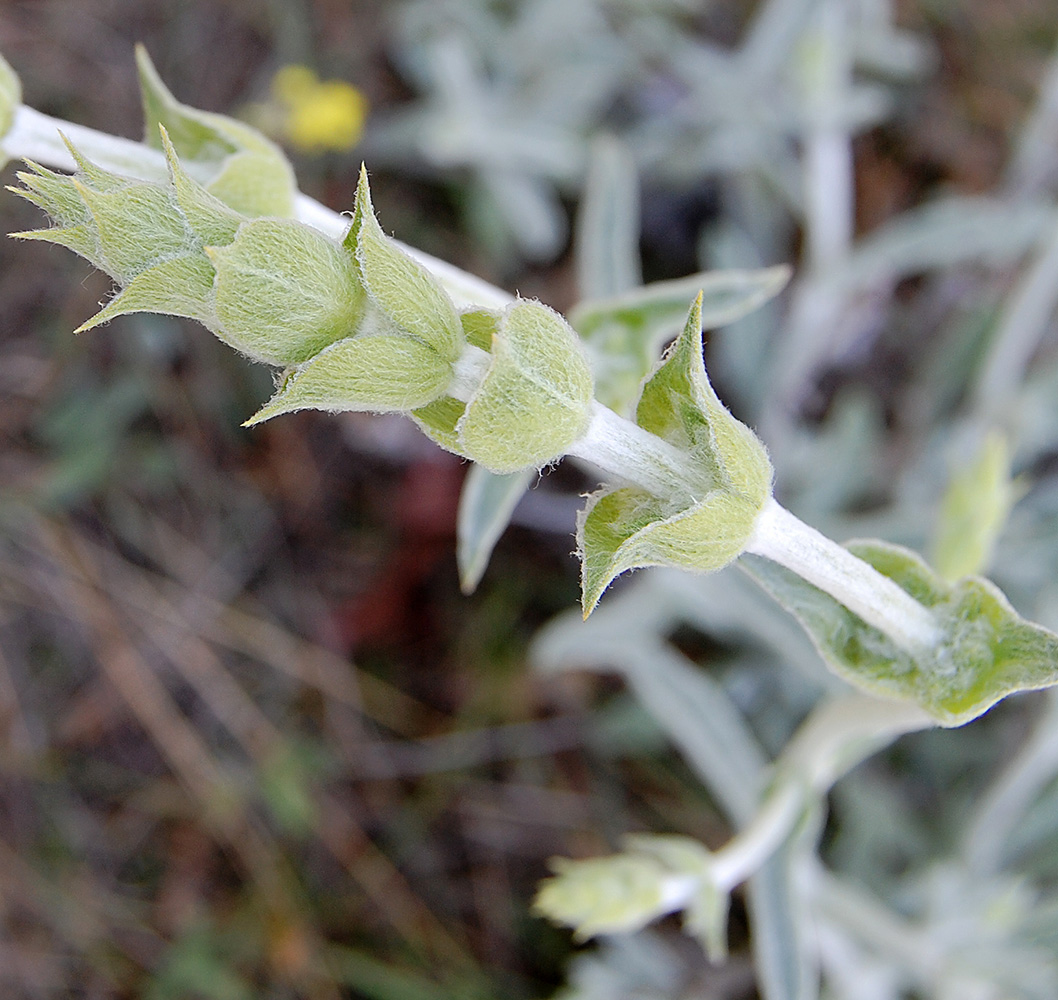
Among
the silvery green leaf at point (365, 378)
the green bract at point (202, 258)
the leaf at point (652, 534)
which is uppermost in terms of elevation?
the green bract at point (202, 258)

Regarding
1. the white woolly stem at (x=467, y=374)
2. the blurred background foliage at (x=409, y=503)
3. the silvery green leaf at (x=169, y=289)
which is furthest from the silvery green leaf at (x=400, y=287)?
the blurred background foliage at (x=409, y=503)

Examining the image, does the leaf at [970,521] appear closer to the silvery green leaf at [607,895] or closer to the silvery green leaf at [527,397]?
the silvery green leaf at [607,895]

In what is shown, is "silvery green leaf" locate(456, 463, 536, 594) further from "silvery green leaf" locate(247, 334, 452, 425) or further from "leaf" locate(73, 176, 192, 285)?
"leaf" locate(73, 176, 192, 285)

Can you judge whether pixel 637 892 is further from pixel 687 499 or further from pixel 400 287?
pixel 400 287

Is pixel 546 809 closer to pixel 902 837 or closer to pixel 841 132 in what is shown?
pixel 902 837

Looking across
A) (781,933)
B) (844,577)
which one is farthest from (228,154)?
(781,933)

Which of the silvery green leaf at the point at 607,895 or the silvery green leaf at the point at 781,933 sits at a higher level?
the silvery green leaf at the point at 607,895
